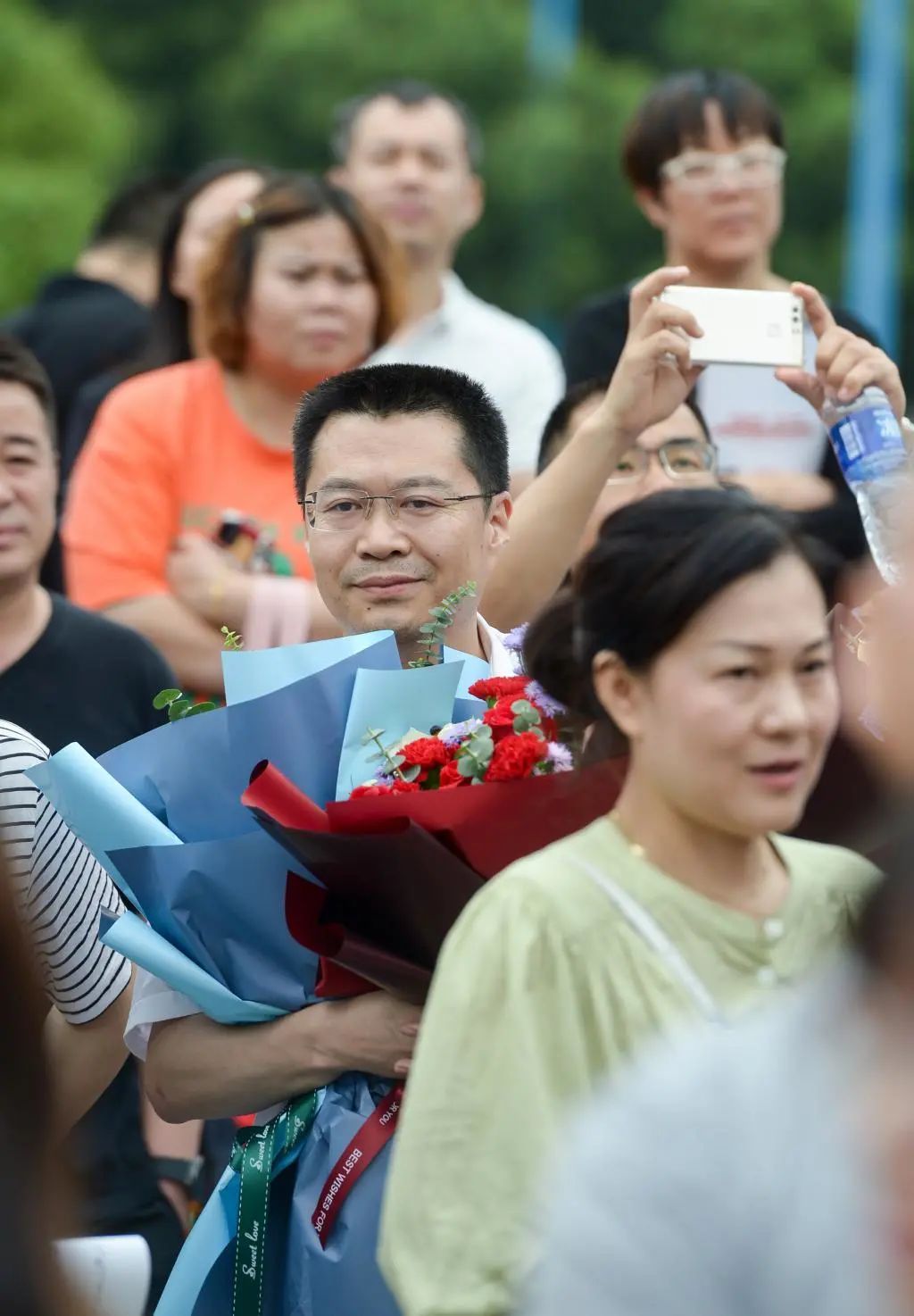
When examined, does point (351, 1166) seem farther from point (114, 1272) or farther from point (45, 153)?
point (45, 153)

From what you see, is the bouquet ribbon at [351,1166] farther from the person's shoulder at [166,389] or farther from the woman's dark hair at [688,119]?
the woman's dark hair at [688,119]

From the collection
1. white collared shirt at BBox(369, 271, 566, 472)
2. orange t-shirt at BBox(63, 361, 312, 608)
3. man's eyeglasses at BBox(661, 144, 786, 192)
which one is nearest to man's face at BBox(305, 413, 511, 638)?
orange t-shirt at BBox(63, 361, 312, 608)

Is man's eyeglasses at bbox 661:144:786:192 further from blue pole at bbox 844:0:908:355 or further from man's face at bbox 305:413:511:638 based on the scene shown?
blue pole at bbox 844:0:908:355

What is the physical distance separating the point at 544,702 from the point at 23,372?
190 centimetres

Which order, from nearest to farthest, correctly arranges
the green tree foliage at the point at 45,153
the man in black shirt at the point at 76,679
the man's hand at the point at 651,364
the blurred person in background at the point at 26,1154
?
the blurred person in background at the point at 26,1154, the man's hand at the point at 651,364, the man in black shirt at the point at 76,679, the green tree foliage at the point at 45,153

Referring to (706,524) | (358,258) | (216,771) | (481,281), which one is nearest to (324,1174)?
(216,771)

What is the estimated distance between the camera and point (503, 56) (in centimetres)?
2923

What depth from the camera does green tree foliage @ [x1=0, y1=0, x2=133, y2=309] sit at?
2061 cm

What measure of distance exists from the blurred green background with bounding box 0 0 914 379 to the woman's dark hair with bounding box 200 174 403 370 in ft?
48.5

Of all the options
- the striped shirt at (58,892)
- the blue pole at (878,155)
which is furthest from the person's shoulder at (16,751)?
the blue pole at (878,155)

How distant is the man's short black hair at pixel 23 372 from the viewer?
4.66 meters

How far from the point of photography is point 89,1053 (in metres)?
3.80

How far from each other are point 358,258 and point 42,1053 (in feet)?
13.2

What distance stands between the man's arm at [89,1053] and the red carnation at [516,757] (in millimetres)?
1022
